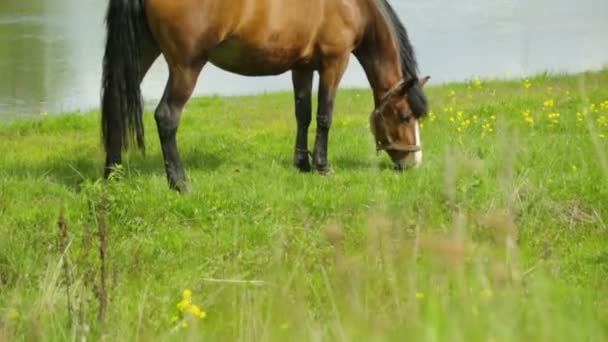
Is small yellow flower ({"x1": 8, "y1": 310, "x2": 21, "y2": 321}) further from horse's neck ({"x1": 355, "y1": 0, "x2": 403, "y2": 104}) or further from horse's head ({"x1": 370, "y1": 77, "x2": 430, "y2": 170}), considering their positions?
horse's neck ({"x1": 355, "y1": 0, "x2": 403, "y2": 104})

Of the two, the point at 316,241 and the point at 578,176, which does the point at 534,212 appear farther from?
the point at 316,241

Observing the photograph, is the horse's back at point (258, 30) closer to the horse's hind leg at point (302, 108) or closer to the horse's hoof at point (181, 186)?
the horse's hind leg at point (302, 108)

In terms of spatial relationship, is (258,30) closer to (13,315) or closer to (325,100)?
(325,100)

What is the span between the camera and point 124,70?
629 centimetres

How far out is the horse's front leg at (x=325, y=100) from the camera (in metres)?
7.66

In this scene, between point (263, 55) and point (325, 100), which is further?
point (325, 100)

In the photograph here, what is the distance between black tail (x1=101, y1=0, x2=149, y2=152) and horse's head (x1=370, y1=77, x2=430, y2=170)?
253 cm

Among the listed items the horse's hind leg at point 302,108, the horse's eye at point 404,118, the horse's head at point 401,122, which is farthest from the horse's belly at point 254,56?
the horse's eye at point 404,118

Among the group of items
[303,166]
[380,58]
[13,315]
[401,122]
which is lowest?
[303,166]

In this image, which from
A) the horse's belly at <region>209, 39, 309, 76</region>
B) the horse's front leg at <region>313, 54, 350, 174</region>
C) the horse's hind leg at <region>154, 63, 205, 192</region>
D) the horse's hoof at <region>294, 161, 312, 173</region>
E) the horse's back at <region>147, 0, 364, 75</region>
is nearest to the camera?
the horse's back at <region>147, 0, 364, 75</region>

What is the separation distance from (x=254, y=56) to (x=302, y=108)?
1261 millimetres

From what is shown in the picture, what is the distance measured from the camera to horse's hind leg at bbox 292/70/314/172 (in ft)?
26.0

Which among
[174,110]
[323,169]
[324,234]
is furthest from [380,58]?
[324,234]

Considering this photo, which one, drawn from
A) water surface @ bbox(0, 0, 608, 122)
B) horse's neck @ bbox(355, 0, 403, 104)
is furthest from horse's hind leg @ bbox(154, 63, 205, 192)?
water surface @ bbox(0, 0, 608, 122)
